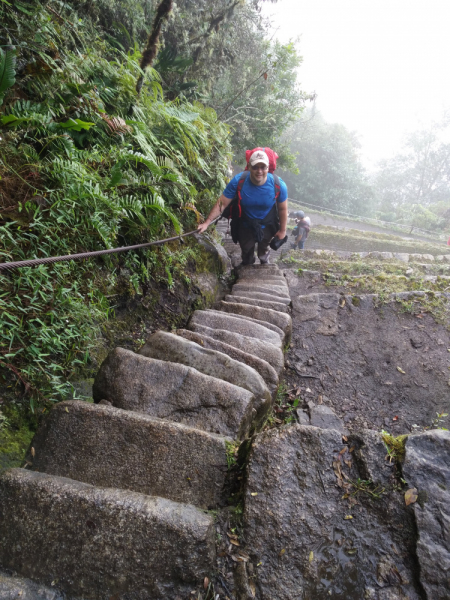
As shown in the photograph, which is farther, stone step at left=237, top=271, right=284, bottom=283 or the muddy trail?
stone step at left=237, top=271, right=284, bottom=283

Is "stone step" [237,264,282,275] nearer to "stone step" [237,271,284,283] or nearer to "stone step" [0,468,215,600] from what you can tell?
"stone step" [237,271,284,283]

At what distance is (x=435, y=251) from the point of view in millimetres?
13906

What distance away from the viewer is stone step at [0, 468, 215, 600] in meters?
1.19

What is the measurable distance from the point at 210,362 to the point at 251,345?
0.64m

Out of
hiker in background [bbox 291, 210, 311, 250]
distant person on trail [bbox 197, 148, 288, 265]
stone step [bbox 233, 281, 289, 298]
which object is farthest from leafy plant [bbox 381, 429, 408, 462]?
hiker in background [bbox 291, 210, 311, 250]

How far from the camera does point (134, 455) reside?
5.28 feet

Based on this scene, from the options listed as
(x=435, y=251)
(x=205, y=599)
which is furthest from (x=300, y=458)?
(x=435, y=251)

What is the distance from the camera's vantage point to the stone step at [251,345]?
2855mm

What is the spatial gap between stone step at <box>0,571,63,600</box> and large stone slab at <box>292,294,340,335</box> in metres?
3.47

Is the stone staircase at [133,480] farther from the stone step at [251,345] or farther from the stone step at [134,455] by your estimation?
the stone step at [251,345]

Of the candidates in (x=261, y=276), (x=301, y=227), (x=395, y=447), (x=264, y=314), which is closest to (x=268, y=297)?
(x=264, y=314)

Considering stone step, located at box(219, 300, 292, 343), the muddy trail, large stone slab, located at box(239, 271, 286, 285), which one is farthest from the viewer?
large stone slab, located at box(239, 271, 286, 285)

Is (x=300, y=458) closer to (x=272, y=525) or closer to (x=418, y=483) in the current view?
(x=272, y=525)

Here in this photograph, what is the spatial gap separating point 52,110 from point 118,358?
2.30m
